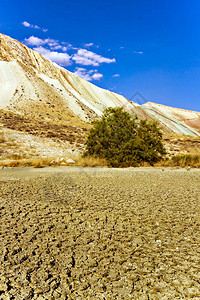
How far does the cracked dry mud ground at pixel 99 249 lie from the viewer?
5.22ft

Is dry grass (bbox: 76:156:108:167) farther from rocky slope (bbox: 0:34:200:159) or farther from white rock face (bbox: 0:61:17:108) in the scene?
white rock face (bbox: 0:61:17:108)

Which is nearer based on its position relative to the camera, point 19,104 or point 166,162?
point 166,162

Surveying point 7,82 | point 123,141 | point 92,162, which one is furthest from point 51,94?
point 92,162

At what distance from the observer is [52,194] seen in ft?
14.0

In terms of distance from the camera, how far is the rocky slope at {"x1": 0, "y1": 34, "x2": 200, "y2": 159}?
30.7 meters

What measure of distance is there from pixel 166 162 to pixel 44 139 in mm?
11516

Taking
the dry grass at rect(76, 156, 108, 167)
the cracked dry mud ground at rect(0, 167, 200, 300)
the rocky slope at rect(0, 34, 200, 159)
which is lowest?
the cracked dry mud ground at rect(0, 167, 200, 300)

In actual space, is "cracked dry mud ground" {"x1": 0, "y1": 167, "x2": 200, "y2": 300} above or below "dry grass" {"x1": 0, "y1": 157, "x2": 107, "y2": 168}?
below

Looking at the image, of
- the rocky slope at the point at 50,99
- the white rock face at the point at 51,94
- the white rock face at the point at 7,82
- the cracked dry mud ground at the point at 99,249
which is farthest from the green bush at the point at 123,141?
the white rock face at the point at 7,82

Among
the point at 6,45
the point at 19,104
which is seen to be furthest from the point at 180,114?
the point at 6,45

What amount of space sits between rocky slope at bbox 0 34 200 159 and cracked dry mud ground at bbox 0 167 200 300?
57.4 ft

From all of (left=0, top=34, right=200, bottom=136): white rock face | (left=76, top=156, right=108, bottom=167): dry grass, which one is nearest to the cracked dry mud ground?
(left=76, top=156, right=108, bottom=167): dry grass

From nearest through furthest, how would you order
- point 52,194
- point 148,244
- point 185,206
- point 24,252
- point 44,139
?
point 24,252, point 148,244, point 185,206, point 52,194, point 44,139

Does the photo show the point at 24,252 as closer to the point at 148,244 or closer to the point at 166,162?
the point at 148,244
